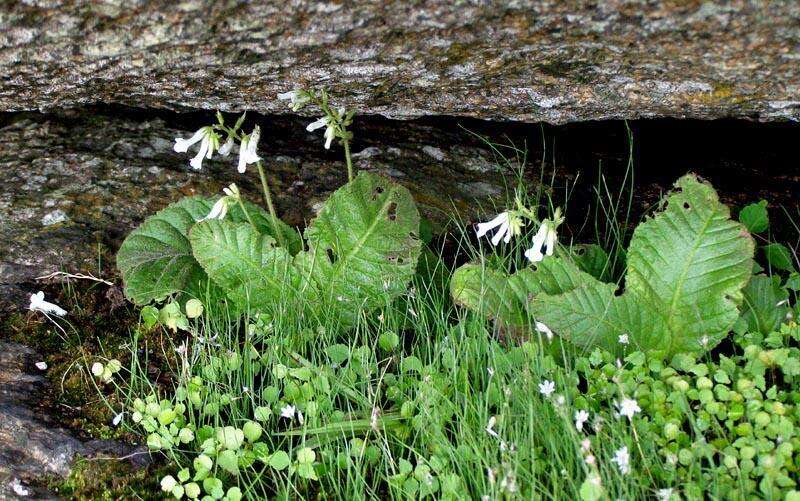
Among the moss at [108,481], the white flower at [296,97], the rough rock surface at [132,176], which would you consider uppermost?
the white flower at [296,97]

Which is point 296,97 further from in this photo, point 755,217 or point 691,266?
point 755,217

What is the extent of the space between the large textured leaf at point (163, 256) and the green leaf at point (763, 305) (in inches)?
72.3

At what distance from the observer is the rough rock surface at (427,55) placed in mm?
2217

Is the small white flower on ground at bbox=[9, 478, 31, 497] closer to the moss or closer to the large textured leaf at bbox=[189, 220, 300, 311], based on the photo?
the moss

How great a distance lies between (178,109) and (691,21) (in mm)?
1915

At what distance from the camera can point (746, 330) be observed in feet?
8.64

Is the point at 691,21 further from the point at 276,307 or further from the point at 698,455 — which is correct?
the point at 276,307

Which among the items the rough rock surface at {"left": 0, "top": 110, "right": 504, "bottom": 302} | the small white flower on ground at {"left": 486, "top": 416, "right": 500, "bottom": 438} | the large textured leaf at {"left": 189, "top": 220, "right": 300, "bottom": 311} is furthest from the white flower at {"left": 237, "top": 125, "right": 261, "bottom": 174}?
the small white flower on ground at {"left": 486, "top": 416, "right": 500, "bottom": 438}

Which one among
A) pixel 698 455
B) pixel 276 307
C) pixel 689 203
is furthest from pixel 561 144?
pixel 698 455

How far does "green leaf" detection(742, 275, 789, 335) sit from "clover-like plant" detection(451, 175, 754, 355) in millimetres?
147

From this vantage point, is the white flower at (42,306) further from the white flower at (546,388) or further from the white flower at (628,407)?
the white flower at (628,407)

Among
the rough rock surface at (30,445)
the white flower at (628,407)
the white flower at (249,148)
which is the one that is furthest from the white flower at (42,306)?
the white flower at (628,407)

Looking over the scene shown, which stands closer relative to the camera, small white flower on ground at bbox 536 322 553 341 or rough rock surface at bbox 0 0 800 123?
rough rock surface at bbox 0 0 800 123

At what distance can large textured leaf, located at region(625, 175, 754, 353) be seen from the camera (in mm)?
2570
